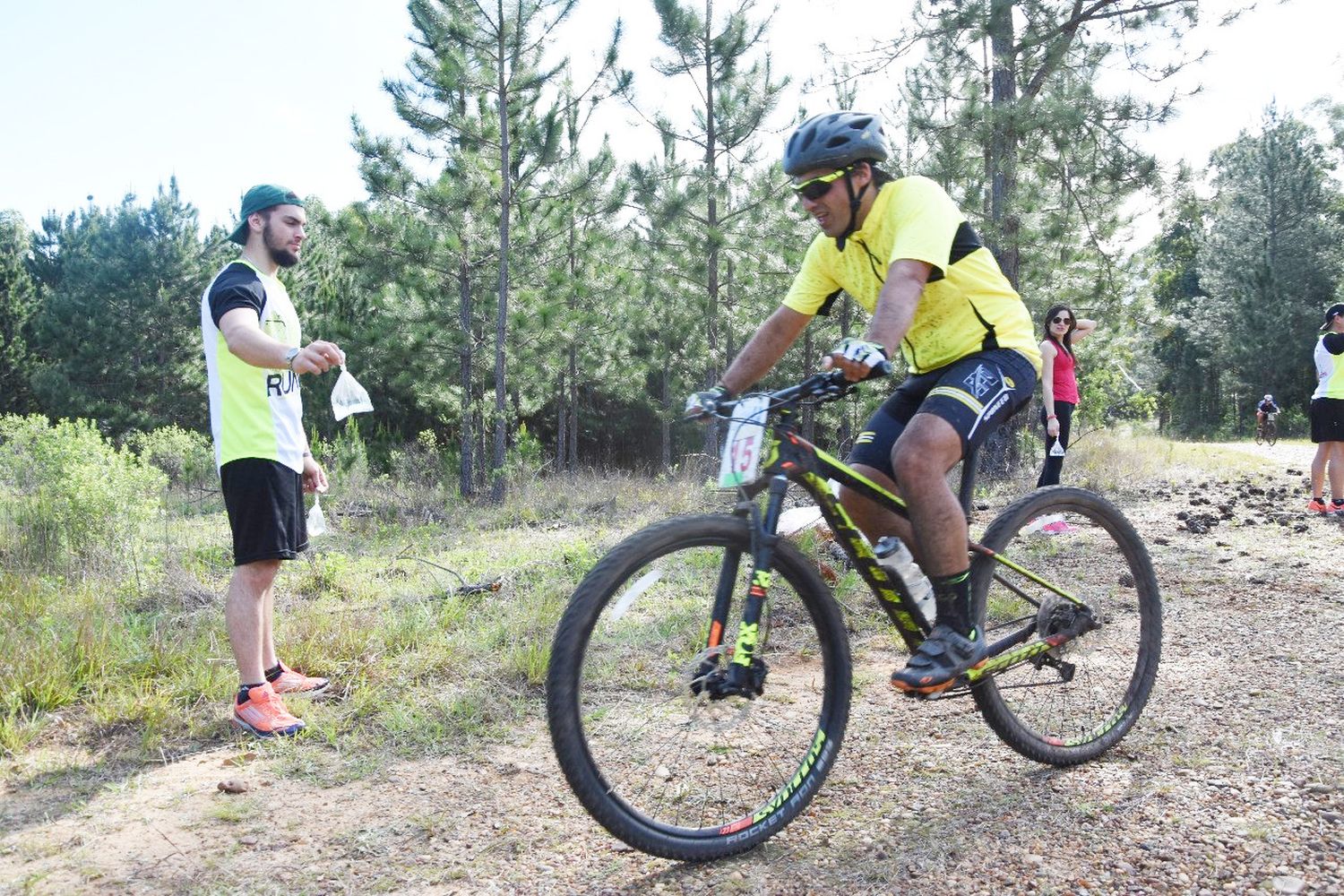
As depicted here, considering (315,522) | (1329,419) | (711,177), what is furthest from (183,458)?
(1329,419)

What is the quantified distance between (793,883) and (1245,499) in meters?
9.63

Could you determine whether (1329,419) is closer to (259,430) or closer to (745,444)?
(745,444)

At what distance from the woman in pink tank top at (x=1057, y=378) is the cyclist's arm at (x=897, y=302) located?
17.5 ft

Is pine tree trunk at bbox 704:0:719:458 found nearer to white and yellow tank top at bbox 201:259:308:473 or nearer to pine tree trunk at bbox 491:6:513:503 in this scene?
pine tree trunk at bbox 491:6:513:503

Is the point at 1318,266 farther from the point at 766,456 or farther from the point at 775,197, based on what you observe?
the point at 766,456

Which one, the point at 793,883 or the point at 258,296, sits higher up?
the point at 258,296

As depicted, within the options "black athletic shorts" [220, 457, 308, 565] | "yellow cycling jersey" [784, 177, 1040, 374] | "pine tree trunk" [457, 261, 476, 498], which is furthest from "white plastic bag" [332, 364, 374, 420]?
"pine tree trunk" [457, 261, 476, 498]

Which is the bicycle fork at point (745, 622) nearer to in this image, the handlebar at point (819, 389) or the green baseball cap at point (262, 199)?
the handlebar at point (819, 389)

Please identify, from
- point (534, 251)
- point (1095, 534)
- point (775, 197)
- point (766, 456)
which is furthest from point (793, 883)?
point (775, 197)

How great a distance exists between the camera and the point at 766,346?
2.91 metres

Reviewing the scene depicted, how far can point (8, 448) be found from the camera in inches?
328

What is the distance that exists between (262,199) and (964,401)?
294cm

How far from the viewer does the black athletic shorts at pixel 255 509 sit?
11.1 ft

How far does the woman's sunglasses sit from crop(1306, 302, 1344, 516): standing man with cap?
7.71 meters
